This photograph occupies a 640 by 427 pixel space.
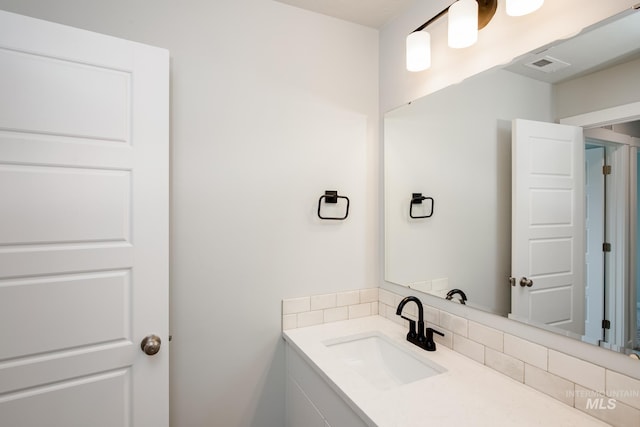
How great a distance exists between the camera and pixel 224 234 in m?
1.39

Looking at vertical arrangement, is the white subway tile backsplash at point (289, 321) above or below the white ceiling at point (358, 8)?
below

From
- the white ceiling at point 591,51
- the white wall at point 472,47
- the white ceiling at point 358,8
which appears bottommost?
the white ceiling at point 591,51

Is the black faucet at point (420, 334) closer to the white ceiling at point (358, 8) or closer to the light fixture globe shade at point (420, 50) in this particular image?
the light fixture globe shade at point (420, 50)

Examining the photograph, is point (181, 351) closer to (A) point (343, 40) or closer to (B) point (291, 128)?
(B) point (291, 128)

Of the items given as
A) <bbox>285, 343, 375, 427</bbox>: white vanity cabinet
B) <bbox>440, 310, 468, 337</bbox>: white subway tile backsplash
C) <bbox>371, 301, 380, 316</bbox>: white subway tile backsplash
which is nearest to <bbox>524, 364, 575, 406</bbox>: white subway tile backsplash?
<bbox>440, 310, 468, 337</bbox>: white subway tile backsplash

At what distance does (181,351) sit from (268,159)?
95 centimetres

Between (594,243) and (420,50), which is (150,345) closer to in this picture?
(594,243)

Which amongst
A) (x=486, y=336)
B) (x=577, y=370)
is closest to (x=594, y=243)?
(x=577, y=370)

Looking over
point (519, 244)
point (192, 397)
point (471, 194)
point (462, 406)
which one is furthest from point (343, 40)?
point (192, 397)

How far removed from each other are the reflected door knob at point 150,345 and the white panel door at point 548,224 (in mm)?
1315

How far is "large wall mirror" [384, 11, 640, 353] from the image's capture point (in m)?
0.83

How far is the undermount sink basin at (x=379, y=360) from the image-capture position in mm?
1274

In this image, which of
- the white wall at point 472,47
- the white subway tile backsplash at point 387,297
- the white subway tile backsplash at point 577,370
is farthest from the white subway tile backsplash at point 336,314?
the white wall at point 472,47

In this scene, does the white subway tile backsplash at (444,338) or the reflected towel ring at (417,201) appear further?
the reflected towel ring at (417,201)
